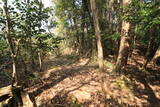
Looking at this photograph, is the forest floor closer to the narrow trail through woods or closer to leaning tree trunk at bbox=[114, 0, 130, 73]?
the narrow trail through woods

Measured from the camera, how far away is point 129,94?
669 centimetres

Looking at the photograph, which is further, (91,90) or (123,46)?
(123,46)

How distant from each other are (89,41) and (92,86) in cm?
956

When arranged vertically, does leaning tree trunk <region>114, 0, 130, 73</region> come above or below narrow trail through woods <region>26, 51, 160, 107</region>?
above

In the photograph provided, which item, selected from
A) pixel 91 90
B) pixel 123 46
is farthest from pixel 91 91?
pixel 123 46

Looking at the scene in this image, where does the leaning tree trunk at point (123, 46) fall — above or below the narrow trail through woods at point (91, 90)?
above

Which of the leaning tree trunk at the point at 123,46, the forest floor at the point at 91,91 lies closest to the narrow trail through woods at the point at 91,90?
the forest floor at the point at 91,91

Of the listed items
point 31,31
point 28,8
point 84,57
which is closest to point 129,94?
point 31,31

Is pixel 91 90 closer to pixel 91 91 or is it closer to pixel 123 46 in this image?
pixel 91 91

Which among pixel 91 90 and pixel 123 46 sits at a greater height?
pixel 123 46

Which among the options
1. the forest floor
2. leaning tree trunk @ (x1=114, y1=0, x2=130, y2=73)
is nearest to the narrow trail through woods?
the forest floor

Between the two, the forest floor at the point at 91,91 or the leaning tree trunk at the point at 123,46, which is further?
the leaning tree trunk at the point at 123,46

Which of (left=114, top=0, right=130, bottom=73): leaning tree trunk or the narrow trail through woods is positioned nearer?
the narrow trail through woods

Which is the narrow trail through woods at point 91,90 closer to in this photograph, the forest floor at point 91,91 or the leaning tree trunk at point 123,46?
the forest floor at point 91,91
